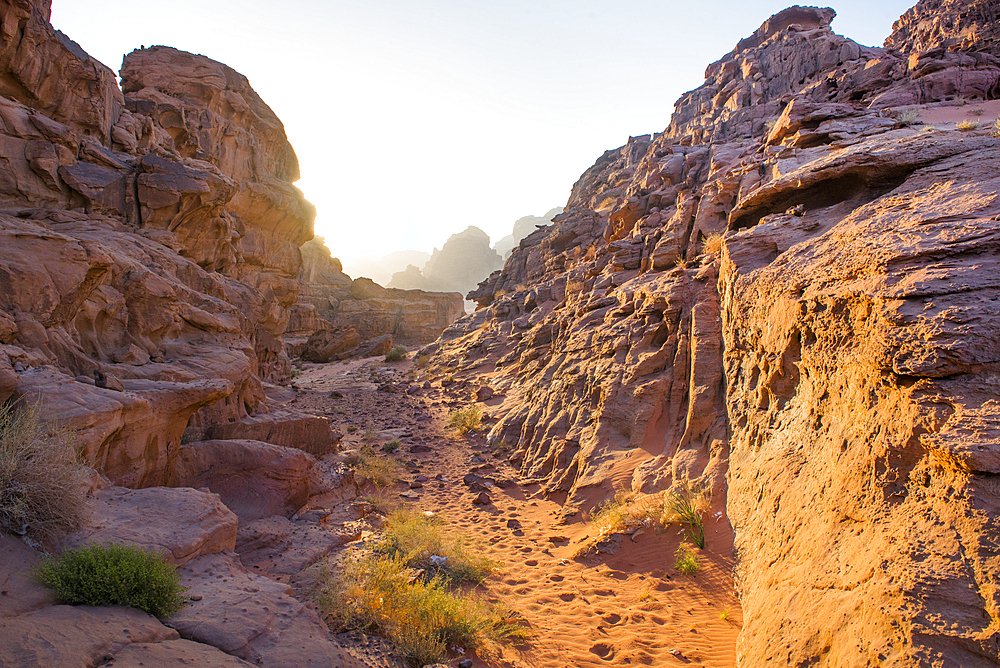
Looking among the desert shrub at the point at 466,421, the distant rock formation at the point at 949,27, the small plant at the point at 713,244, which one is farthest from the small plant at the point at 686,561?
the distant rock formation at the point at 949,27

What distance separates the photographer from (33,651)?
2453 mm

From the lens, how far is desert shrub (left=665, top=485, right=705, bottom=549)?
20.0 feet

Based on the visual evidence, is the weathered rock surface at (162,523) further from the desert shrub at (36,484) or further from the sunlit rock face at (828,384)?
the sunlit rock face at (828,384)

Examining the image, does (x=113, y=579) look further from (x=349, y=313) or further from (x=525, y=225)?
(x=525, y=225)

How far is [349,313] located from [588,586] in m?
35.5

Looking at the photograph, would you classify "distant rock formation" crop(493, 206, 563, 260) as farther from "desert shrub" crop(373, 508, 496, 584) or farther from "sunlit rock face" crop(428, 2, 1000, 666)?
"desert shrub" crop(373, 508, 496, 584)

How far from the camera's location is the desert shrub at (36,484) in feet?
11.2

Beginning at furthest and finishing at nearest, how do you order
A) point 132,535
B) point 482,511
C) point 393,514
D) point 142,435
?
point 482,511 → point 393,514 → point 142,435 → point 132,535

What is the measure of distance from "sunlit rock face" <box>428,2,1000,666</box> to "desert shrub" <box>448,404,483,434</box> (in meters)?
1.01

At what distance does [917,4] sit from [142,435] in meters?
46.8

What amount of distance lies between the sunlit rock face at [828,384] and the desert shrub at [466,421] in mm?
1009

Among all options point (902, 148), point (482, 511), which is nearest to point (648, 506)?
point (482, 511)

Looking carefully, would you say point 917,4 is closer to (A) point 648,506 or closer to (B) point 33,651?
(A) point 648,506

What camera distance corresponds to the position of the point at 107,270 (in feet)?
21.1
